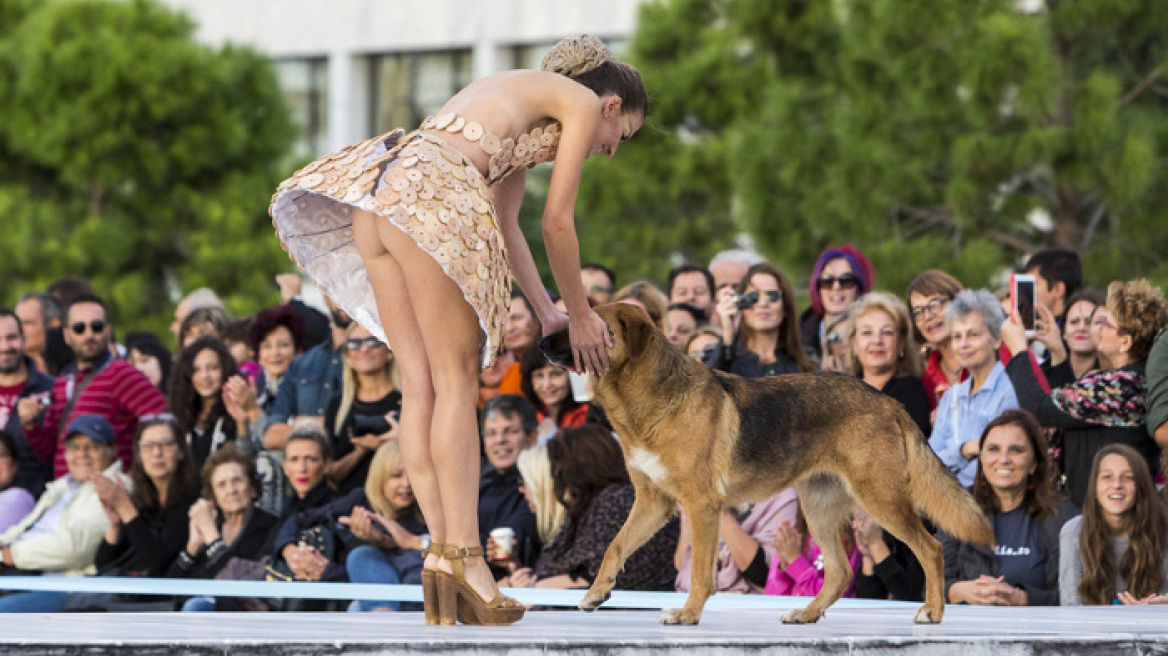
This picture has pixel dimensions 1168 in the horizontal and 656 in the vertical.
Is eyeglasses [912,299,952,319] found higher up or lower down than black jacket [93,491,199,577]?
higher up

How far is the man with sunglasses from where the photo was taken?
10.0 metres

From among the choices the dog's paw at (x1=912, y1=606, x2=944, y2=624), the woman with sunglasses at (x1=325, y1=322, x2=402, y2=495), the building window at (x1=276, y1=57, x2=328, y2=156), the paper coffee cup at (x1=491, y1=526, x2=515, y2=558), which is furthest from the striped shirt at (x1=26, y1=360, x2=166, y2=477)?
the building window at (x1=276, y1=57, x2=328, y2=156)

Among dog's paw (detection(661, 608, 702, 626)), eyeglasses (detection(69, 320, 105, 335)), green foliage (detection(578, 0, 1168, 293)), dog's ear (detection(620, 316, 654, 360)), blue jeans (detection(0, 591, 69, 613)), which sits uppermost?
green foliage (detection(578, 0, 1168, 293))

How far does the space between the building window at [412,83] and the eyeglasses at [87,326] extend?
71.7 feet

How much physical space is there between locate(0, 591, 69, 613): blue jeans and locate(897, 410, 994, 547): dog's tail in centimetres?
520

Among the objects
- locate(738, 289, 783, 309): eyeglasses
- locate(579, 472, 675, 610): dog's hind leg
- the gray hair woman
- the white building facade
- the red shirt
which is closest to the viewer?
locate(579, 472, 675, 610): dog's hind leg

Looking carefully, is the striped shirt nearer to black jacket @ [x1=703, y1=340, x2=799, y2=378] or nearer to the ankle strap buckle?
black jacket @ [x1=703, y1=340, x2=799, y2=378]

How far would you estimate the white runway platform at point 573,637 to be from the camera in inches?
166

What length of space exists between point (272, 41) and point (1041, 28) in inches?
859

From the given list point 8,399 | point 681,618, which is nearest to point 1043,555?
point 681,618

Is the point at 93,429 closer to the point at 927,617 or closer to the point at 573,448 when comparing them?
the point at 573,448

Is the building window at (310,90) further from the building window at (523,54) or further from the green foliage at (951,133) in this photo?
the green foliage at (951,133)

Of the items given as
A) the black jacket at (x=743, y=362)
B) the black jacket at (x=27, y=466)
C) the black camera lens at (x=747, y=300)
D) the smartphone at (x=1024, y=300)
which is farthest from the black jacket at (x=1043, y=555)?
the black jacket at (x=27, y=466)

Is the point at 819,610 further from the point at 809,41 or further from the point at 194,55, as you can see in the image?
the point at 194,55
